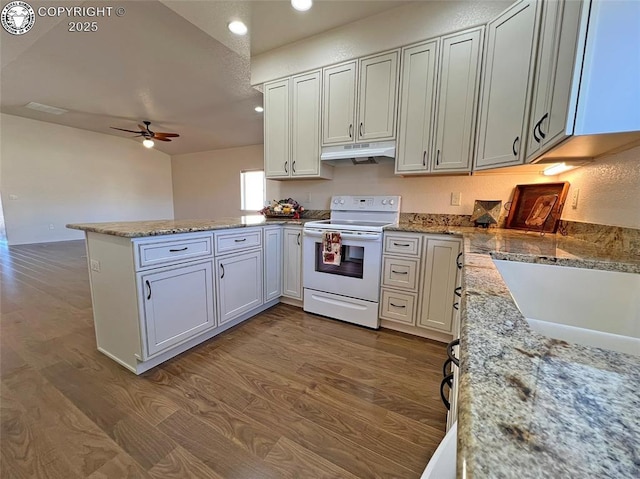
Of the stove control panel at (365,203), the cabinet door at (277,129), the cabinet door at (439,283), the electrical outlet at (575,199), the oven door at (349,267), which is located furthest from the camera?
the cabinet door at (277,129)

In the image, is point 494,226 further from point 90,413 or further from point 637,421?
point 90,413

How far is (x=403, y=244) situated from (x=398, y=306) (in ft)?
1.79

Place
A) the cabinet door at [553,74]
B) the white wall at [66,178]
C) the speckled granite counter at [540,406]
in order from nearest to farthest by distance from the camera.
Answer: the speckled granite counter at [540,406] → the cabinet door at [553,74] → the white wall at [66,178]

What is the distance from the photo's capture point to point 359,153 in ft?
8.13

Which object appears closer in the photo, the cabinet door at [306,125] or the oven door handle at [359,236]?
the oven door handle at [359,236]

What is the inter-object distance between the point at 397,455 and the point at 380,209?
79.5 inches

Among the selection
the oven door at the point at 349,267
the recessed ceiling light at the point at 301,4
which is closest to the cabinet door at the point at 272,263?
the oven door at the point at 349,267

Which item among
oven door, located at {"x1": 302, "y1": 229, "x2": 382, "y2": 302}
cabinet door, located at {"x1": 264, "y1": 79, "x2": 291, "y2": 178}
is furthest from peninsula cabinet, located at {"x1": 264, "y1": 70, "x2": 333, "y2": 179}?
oven door, located at {"x1": 302, "y1": 229, "x2": 382, "y2": 302}

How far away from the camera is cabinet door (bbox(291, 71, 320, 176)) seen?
2703 mm

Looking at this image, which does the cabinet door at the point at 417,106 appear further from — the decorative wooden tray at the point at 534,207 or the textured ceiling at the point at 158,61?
the decorative wooden tray at the point at 534,207

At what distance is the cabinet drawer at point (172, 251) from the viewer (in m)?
1.58

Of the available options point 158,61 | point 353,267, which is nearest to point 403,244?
point 353,267

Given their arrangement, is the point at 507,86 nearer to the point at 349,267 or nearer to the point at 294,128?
the point at 349,267

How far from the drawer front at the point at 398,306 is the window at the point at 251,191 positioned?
4.84m
